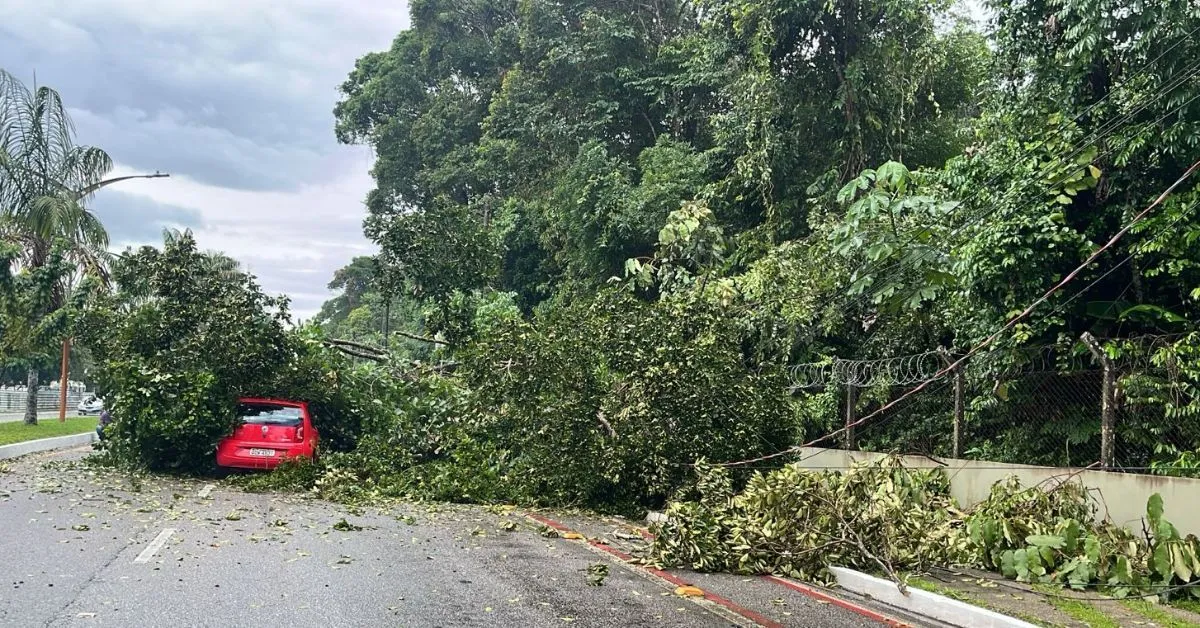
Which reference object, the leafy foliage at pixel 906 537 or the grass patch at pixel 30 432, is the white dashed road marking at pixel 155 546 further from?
the grass patch at pixel 30 432

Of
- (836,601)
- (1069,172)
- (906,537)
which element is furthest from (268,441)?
(1069,172)

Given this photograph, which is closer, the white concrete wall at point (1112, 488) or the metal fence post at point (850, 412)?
the white concrete wall at point (1112, 488)

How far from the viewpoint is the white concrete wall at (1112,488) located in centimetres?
845

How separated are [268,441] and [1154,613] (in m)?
12.3

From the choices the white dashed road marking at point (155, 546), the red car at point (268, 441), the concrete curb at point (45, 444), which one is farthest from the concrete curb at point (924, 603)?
the concrete curb at point (45, 444)

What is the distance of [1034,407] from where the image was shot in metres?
11.8

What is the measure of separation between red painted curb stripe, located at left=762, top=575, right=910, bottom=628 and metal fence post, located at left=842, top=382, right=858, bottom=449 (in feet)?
20.8

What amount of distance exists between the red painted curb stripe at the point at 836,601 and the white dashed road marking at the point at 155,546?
209 inches

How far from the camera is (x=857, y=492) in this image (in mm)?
9672

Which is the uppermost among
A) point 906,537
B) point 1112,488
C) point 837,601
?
point 1112,488

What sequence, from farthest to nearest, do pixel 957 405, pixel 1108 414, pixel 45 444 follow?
pixel 45 444 → pixel 957 405 → pixel 1108 414

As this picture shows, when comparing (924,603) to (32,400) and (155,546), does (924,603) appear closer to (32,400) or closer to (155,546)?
(155,546)

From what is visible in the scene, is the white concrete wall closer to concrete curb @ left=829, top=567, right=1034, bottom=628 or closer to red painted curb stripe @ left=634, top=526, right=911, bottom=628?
concrete curb @ left=829, top=567, right=1034, bottom=628

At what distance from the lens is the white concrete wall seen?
27.7 feet
